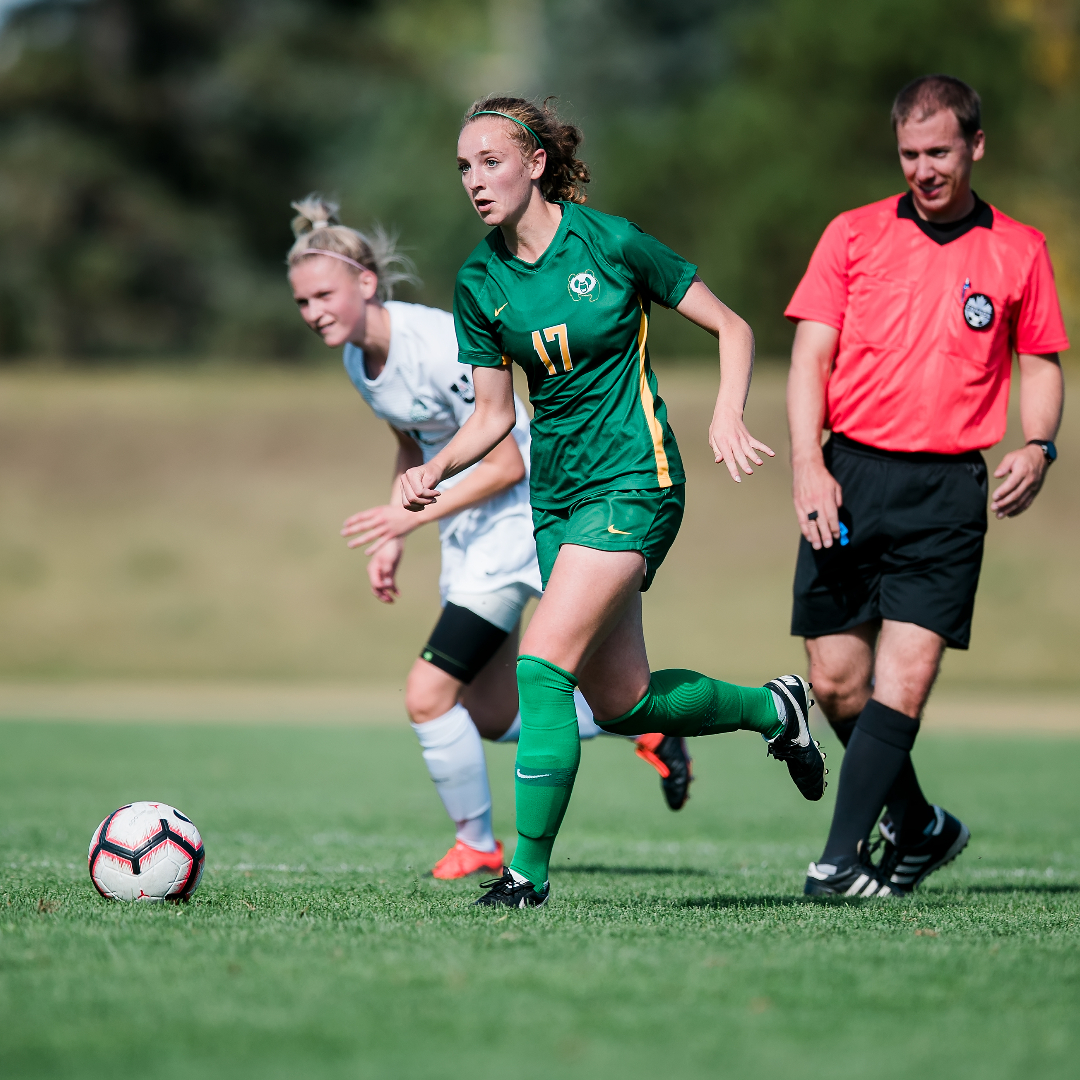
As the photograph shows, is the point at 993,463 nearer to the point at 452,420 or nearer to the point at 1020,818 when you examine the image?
the point at 1020,818

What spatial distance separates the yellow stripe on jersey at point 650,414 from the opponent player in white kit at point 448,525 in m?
1.25

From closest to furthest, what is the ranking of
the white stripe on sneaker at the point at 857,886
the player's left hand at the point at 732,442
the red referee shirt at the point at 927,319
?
the player's left hand at the point at 732,442 < the white stripe on sneaker at the point at 857,886 < the red referee shirt at the point at 927,319

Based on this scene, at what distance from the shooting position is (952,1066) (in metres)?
2.57

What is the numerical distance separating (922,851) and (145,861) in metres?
2.48

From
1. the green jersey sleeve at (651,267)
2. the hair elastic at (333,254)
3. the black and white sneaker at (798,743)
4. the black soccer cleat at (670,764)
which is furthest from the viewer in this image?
the black soccer cleat at (670,764)

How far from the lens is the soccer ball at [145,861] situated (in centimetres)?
430

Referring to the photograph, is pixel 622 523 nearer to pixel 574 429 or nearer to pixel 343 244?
pixel 574 429

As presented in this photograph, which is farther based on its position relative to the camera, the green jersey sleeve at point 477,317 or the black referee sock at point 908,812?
the black referee sock at point 908,812

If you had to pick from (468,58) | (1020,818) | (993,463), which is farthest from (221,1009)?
(468,58)

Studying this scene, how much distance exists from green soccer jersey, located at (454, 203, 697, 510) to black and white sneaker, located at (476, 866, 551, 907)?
1042 mm

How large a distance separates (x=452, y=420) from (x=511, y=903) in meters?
2.19

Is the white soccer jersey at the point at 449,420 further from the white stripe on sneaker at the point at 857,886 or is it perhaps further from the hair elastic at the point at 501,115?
the white stripe on sneaker at the point at 857,886

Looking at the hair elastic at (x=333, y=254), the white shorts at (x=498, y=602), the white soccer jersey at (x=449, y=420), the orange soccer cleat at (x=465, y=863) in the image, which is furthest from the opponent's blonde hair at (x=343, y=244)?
the orange soccer cleat at (x=465, y=863)

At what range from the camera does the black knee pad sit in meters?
5.56
